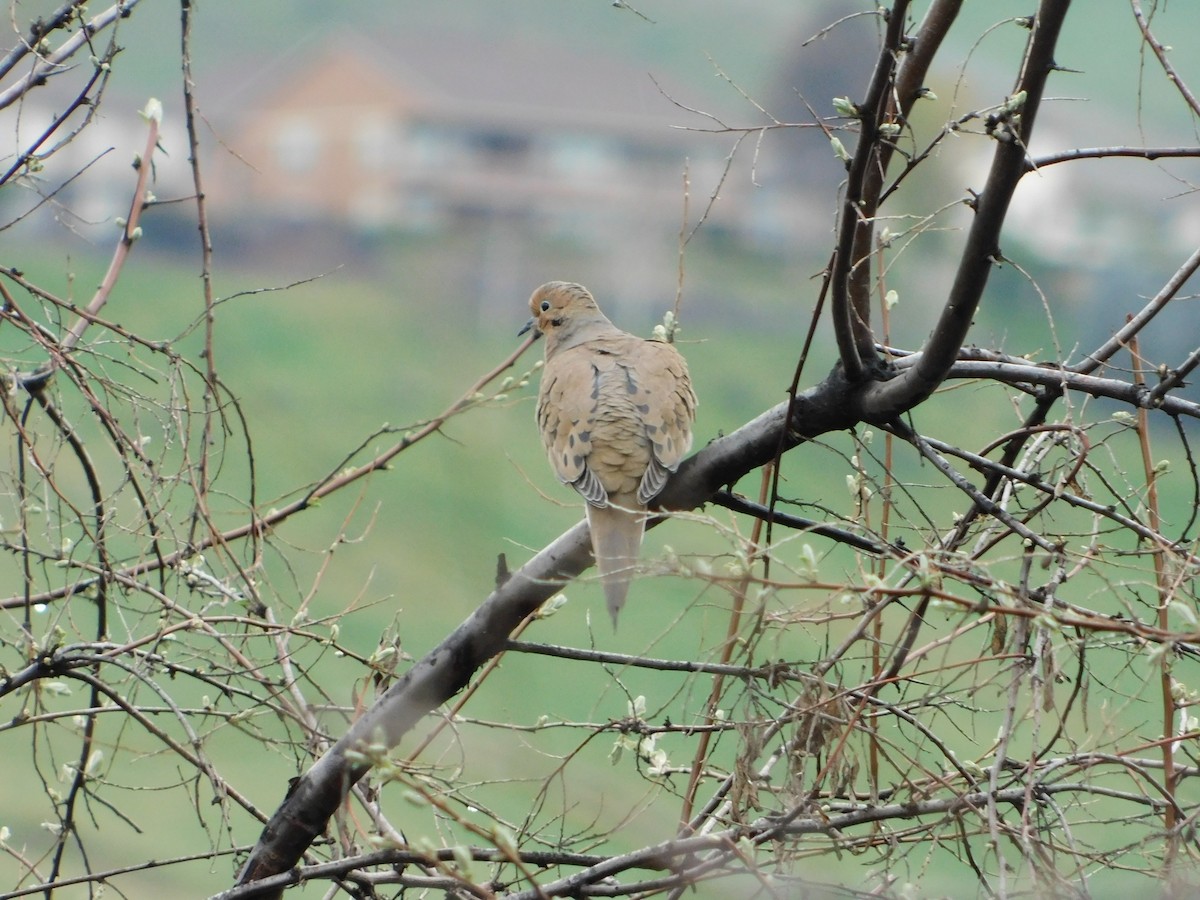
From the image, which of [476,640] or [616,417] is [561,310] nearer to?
[616,417]

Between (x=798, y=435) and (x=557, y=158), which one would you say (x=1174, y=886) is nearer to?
(x=798, y=435)

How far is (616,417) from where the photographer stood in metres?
3.69

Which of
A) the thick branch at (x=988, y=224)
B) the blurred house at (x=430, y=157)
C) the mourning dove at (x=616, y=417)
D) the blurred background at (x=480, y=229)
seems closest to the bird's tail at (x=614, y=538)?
the mourning dove at (x=616, y=417)

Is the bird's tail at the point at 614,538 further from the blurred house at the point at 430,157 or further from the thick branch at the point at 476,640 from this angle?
the blurred house at the point at 430,157

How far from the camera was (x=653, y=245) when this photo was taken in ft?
148

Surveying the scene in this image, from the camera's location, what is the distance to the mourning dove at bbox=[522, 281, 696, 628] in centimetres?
350

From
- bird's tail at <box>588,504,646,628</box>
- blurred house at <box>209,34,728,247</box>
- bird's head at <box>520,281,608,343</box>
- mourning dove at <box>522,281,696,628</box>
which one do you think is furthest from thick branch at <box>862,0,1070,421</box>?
blurred house at <box>209,34,728,247</box>

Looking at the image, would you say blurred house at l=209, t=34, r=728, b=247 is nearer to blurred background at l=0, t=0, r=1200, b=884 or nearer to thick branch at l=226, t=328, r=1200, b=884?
blurred background at l=0, t=0, r=1200, b=884

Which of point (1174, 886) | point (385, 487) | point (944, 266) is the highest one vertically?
point (944, 266)

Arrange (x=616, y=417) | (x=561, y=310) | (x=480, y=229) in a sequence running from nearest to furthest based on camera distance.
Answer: (x=616, y=417) < (x=561, y=310) < (x=480, y=229)

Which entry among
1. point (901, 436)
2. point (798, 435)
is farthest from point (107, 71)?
point (901, 436)

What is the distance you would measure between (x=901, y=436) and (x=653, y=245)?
143ft

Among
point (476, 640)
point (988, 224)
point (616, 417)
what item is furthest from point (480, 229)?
point (988, 224)

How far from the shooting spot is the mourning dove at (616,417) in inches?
138
